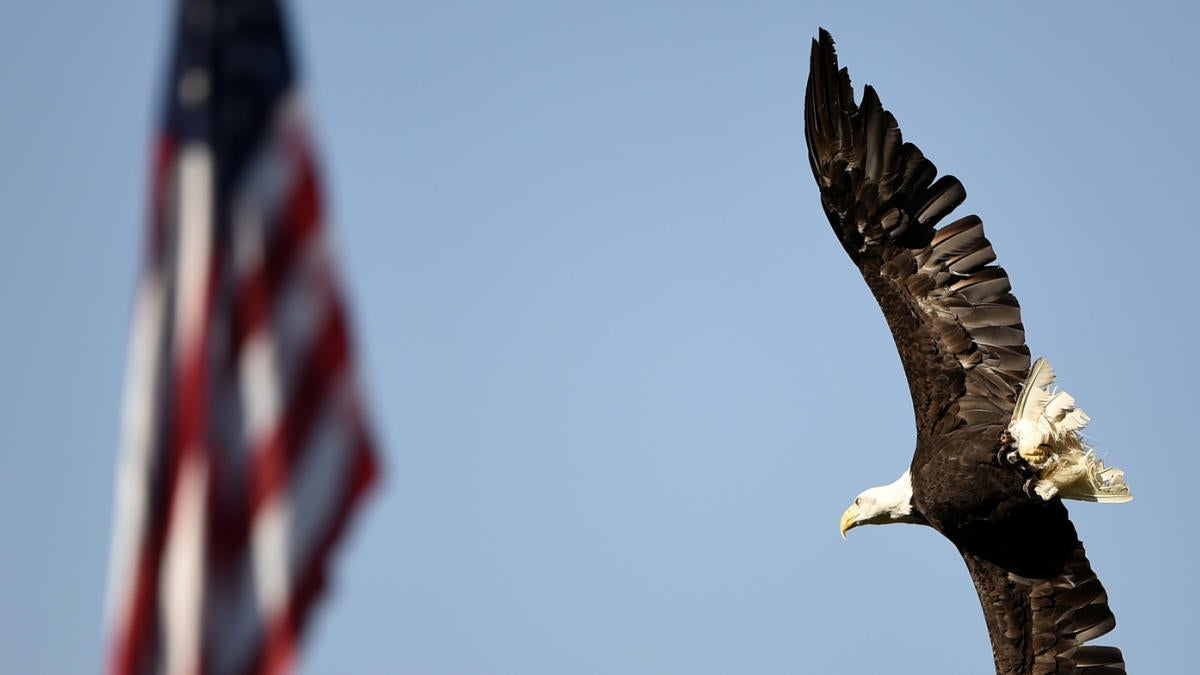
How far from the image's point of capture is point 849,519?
10.4 m

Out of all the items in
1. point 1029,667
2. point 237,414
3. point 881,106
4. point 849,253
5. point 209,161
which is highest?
point 881,106

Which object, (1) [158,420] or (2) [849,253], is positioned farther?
(2) [849,253]

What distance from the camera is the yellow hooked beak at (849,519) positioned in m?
10.3

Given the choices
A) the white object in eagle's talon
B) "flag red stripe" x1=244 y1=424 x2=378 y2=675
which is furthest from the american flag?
the white object in eagle's talon

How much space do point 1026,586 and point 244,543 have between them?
7094 millimetres

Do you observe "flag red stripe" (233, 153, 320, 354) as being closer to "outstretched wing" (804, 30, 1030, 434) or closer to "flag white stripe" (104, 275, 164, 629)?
"flag white stripe" (104, 275, 164, 629)

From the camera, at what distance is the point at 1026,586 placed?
938cm

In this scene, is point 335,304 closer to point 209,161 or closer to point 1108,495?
point 209,161

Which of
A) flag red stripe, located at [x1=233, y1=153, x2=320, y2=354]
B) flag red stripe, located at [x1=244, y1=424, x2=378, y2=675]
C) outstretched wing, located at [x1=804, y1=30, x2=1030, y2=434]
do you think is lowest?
flag red stripe, located at [x1=244, y1=424, x2=378, y2=675]

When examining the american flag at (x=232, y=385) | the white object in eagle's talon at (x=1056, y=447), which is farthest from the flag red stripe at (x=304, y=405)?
the white object in eagle's talon at (x=1056, y=447)

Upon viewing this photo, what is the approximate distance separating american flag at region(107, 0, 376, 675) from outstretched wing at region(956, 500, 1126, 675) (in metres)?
6.65

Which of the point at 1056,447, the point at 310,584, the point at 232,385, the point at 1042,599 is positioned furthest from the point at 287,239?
the point at 1042,599

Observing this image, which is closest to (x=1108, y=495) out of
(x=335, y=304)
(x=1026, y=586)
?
(x=1026, y=586)

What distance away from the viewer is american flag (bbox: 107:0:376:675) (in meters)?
3.25
